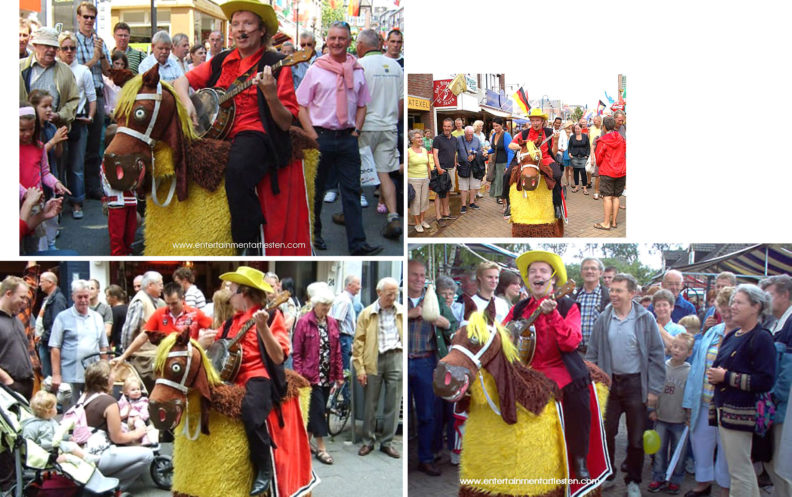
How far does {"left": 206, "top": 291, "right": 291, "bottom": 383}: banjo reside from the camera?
11.8ft

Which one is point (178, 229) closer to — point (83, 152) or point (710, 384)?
point (83, 152)

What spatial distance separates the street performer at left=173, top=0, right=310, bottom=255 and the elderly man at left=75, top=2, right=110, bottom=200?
0.57 metres

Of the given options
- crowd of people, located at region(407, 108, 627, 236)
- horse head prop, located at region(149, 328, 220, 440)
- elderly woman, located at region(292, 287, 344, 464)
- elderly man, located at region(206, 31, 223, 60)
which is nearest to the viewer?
horse head prop, located at region(149, 328, 220, 440)

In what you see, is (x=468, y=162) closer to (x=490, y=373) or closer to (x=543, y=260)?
(x=543, y=260)

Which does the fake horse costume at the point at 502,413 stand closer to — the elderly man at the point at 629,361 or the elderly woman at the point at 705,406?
the elderly man at the point at 629,361

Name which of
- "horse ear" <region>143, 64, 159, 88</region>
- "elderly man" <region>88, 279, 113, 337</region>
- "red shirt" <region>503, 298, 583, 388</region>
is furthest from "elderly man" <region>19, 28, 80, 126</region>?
"red shirt" <region>503, 298, 583, 388</region>

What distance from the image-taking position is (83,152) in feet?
13.4

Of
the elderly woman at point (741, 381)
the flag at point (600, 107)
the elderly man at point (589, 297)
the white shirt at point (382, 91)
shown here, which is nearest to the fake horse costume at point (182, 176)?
the white shirt at point (382, 91)

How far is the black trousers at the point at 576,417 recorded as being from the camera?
3.71 m

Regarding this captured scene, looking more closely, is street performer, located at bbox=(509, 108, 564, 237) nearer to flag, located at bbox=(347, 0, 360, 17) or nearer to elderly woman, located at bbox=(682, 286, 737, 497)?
elderly woman, located at bbox=(682, 286, 737, 497)

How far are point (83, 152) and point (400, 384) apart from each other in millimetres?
2031

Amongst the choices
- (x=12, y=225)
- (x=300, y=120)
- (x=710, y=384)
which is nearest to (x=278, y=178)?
(x=300, y=120)

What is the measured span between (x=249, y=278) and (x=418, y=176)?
1097 mm

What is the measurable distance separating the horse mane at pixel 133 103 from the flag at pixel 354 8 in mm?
1029
